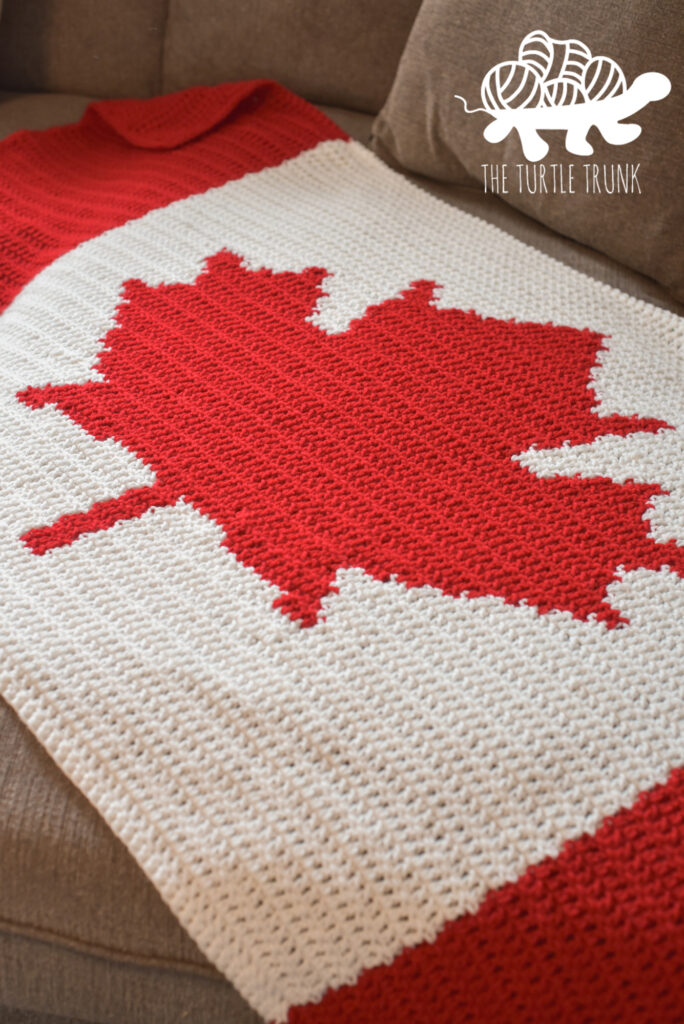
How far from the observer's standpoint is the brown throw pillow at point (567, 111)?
44.4 inches

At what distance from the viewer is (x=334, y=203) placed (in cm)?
134

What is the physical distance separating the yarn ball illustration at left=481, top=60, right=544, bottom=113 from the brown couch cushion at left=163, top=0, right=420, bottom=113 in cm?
31

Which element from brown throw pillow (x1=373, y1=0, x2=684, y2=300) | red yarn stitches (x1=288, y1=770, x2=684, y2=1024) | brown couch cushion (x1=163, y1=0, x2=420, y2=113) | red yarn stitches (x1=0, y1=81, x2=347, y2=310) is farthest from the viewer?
brown couch cushion (x1=163, y1=0, x2=420, y2=113)

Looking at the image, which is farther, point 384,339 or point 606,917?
point 384,339

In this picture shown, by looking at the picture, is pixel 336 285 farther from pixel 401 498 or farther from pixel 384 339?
pixel 401 498

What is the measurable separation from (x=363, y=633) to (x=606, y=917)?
29cm

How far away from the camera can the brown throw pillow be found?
3.70 feet

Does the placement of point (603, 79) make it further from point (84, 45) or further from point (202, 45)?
point (84, 45)

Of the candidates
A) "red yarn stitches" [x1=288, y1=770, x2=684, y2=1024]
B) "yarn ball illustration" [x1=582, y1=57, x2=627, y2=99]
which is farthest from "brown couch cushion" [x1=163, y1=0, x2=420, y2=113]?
"red yarn stitches" [x1=288, y1=770, x2=684, y2=1024]

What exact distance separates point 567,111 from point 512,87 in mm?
89

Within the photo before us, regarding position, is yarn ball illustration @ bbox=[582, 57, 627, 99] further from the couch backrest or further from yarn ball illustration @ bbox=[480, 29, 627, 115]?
the couch backrest

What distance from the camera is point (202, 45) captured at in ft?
5.12

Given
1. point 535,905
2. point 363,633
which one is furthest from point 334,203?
point 535,905

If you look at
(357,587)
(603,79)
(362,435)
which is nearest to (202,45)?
(603,79)
